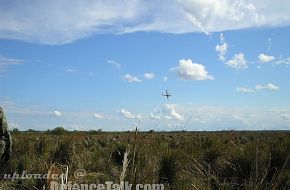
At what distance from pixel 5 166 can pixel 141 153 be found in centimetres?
311

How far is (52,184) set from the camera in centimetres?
654

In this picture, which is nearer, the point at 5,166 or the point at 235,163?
the point at 235,163

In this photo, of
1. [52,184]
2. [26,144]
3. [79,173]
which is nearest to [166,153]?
[79,173]

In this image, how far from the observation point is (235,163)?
913cm

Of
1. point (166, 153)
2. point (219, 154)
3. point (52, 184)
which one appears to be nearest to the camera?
point (52, 184)

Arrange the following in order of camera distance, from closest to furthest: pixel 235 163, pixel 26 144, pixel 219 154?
1. pixel 235 163
2. pixel 219 154
3. pixel 26 144

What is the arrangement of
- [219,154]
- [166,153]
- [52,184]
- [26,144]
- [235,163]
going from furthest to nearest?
[26,144] < [219,154] < [166,153] < [235,163] < [52,184]

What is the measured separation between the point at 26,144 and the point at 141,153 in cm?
487

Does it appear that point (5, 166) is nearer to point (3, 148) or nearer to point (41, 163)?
point (3, 148)

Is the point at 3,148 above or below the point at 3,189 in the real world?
above

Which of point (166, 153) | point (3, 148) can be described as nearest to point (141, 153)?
point (166, 153)

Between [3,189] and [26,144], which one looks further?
[26,144]

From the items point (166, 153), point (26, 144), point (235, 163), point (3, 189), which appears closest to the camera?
point (3, 189)

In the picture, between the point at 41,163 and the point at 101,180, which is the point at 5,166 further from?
the point at 101,180
